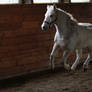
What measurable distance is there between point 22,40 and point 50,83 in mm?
878

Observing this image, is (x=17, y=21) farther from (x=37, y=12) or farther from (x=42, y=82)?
(x=42, y=82)

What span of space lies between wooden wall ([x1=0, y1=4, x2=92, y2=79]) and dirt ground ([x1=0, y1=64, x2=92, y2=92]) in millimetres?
152

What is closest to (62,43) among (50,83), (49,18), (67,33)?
(67,33)

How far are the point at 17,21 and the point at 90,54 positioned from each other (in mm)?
1538

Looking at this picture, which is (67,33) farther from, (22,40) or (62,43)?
(22,40)

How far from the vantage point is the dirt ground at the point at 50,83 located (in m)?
4.21

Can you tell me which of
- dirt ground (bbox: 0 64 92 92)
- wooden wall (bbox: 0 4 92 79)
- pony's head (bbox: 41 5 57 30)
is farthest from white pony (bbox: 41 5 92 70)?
wooden wall (bbox: 0 4 92 79)

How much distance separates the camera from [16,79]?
471cm

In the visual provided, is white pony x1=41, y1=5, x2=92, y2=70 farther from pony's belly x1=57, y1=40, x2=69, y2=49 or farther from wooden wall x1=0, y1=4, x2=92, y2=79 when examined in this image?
wooden wall x1=0, y1=4, x2=92, y2=79

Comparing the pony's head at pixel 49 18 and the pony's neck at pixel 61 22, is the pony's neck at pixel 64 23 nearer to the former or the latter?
the pony's neck at pixel 61 22

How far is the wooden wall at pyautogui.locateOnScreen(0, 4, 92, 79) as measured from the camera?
14.6 ft

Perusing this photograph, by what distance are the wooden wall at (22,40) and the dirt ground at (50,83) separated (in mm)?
152

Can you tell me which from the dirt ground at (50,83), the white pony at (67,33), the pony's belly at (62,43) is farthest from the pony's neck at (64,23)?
the dirt ground at (50,83)

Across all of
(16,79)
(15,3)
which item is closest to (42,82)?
(16,79)
